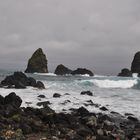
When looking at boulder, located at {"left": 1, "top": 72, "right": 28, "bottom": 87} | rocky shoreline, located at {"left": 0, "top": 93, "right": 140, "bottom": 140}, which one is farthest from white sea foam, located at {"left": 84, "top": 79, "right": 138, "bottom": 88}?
rocky shoreline, located at {"left": 0, "top": 93, "right": 140, "bottom": 140}

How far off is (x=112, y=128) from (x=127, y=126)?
82.4 inches

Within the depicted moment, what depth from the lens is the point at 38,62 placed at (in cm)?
12294

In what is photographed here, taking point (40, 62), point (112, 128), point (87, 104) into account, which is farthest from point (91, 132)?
point (40, 62)

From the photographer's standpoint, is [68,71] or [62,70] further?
[62,70]

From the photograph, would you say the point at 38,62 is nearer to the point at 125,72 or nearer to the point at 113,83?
the point at 125,72

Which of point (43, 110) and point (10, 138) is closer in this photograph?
point (10, 138)

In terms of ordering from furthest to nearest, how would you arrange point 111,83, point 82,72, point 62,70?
point 62,70 → point 82,72 → point 111,83

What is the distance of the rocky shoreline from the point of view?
60.3 ft

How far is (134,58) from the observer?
129125mm

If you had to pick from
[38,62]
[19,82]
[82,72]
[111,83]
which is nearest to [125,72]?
[82,72]

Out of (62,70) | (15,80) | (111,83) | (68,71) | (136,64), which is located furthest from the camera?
(136,64)

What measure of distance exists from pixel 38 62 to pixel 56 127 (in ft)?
339

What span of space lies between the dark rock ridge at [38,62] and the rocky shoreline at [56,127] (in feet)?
316

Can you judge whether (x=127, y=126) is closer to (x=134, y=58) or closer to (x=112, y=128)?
(x=112, y=128)
